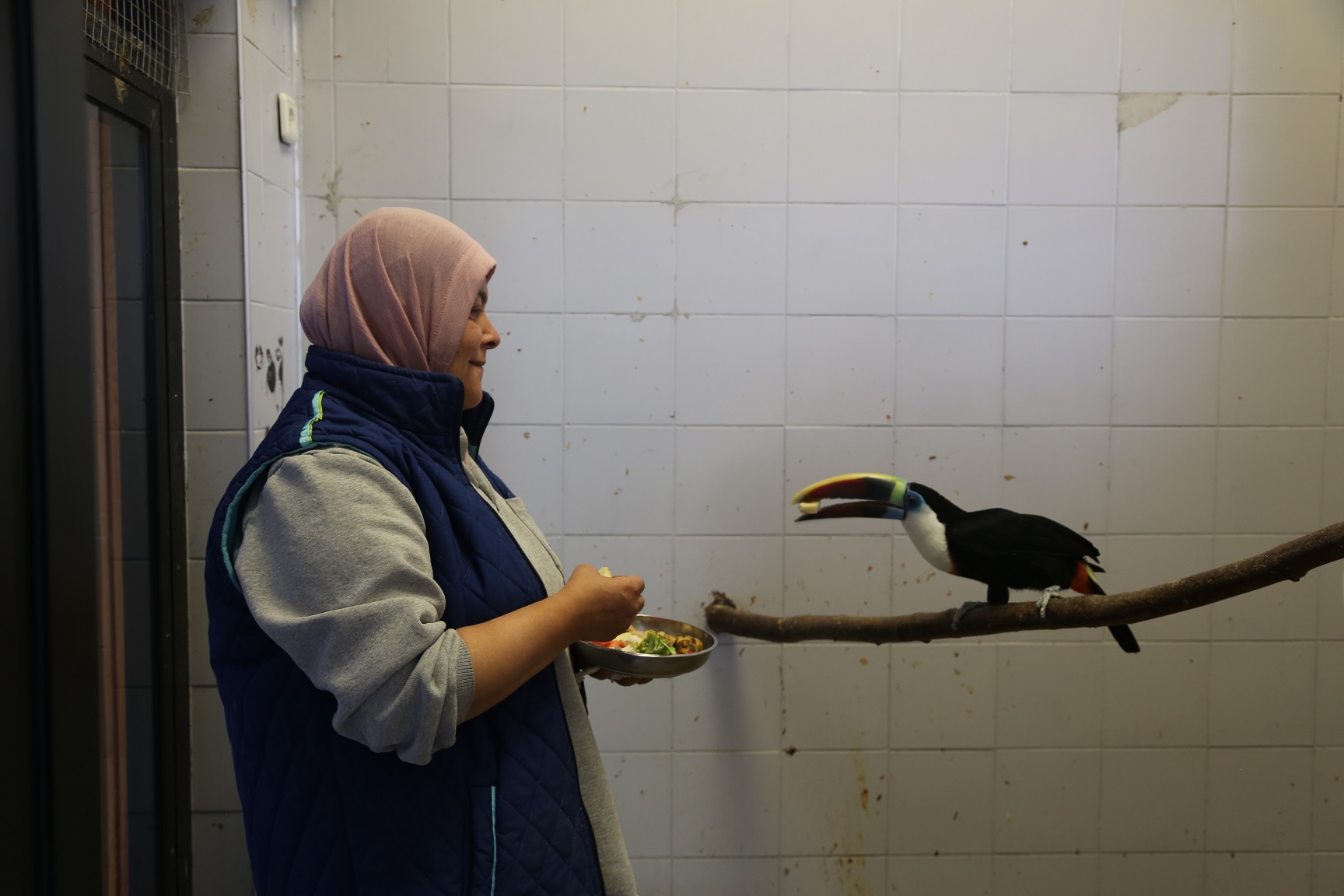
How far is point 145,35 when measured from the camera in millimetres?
1566

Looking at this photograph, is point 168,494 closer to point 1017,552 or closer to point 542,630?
point 542,630

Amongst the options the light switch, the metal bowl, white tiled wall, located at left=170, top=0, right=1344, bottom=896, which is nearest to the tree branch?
A: white tiled wall, located at left=170, top=0, right=1344, bottom=896

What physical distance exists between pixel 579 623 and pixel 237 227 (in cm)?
116

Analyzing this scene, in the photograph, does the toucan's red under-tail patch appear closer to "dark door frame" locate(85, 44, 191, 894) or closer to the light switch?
"dark door frame" locate(85, 44, 191, 894)

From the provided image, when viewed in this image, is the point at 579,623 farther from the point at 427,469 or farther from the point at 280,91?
the point at 280,91

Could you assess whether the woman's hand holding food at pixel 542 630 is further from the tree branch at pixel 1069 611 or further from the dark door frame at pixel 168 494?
the dark door frame at pixel 168 494

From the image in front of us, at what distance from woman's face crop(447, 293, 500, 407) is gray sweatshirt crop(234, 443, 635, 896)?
23 centimetres

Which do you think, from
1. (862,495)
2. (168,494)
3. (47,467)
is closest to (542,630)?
(47,467)

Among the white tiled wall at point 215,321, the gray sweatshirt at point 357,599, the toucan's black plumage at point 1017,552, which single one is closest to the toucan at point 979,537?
the toucan's black plumage at point 1017,552

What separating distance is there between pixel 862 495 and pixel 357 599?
103 centimetres

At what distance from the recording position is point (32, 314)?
3.11ft

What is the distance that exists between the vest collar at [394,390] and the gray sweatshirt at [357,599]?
0.11 meters

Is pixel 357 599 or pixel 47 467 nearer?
pixel 357 599

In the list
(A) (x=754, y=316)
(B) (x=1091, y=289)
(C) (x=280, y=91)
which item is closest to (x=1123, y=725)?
(B) (x=1091, y=289)
